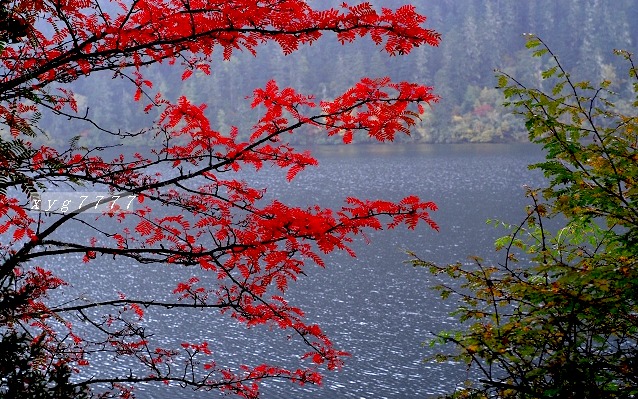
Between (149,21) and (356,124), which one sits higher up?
(149,21)

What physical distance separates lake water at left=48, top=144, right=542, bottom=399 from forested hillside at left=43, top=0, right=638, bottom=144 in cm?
7211

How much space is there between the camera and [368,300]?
28.7m

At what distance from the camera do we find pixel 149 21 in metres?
3.98

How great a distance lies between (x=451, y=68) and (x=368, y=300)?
118 m

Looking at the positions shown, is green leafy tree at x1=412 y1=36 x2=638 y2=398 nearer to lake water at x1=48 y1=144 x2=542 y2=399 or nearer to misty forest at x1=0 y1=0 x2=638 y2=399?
misty forest at x1=0 y1=0 x2=638 y2=399

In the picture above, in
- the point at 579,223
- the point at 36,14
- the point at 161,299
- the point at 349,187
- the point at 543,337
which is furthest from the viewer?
the point at 349,187

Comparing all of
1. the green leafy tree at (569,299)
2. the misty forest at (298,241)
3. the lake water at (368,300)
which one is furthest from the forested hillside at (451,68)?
the green leafy tree at (569,299)

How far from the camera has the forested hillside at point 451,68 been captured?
127m

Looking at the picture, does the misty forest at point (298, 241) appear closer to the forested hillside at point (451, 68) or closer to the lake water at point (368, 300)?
the lake water at point (368, 300)

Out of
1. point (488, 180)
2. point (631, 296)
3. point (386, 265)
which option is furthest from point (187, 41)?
point (488, 180)

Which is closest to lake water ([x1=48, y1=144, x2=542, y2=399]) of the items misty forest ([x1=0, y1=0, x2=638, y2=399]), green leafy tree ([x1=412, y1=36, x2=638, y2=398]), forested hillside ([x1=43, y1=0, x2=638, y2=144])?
misty forest ([x1=0, y1=0, x2=638, y2=399])

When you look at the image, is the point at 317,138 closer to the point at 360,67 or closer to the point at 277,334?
the point at 360,67

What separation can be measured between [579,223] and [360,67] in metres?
131

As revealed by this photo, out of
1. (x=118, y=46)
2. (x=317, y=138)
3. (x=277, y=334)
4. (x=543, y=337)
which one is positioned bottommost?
(x=277, y=334)
